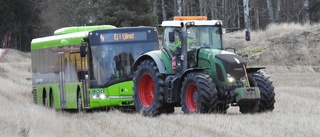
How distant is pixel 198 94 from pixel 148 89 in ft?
9.44

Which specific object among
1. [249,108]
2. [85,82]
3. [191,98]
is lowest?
[249,108]

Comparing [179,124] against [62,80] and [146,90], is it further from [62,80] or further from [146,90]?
[62,80]

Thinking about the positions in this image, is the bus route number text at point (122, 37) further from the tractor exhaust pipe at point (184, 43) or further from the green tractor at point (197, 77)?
the tractor exhaust pipe at point (184, 43)

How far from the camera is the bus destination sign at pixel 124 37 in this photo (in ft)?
70.9

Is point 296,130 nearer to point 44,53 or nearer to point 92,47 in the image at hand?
point 92,47

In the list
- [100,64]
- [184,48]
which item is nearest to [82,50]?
[100,64]

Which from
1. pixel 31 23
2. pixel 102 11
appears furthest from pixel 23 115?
pixel 31 23

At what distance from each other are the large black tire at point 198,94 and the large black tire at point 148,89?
0.95 m

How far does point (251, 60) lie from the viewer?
38469 millimetres

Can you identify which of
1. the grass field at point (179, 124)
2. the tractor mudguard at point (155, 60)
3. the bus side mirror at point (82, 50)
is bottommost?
the grass field at point (179, 124)

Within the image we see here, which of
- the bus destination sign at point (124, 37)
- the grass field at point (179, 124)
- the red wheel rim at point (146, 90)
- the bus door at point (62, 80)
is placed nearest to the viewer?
the grass field at point (179, 124)

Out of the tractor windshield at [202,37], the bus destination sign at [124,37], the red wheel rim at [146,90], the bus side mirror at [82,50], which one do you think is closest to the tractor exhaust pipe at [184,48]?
the tractor windshield at [202,37]

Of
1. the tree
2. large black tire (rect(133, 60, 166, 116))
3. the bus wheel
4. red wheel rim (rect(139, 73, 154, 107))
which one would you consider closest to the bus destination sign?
the bus wheel

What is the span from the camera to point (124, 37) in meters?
21.8
